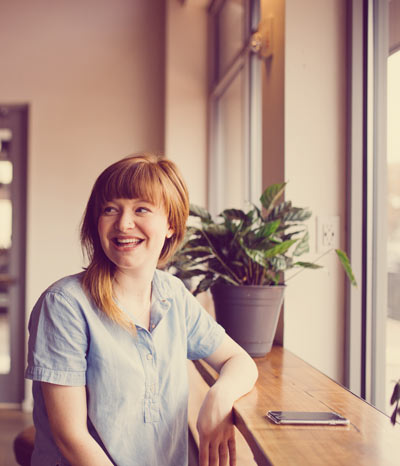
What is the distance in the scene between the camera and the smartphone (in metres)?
1.04

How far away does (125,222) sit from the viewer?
118 centimetres

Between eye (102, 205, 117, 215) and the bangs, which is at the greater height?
the bangs

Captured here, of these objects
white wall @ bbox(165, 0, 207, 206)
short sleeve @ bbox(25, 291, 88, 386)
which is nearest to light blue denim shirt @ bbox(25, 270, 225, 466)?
short sleeve @ bbox(25, 291, 88, 386)

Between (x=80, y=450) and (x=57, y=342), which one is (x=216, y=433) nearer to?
(x=80, y=450)

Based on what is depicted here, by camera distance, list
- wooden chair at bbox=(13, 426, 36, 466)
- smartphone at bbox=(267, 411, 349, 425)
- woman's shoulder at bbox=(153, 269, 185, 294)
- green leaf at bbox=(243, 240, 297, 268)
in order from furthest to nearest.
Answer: wooden chair at bbox=(13, 426, 36, 466) < green leaf at bbox=(243, 240, 297, 268) < woman's shoulder at bbox=(153, 269, 185, 294) < smartphone at bbox=(267, 411, 349, 425)

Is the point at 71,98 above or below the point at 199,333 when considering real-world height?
above

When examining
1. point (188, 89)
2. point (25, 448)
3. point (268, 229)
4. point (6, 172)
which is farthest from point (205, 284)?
point (6, 172)

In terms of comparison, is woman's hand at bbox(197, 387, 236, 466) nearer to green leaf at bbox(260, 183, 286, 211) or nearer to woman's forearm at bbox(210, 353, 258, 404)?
woman's forearm at bbox(210, 353, 258, 404)

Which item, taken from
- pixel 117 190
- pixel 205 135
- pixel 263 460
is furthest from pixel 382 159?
pixel 205 135

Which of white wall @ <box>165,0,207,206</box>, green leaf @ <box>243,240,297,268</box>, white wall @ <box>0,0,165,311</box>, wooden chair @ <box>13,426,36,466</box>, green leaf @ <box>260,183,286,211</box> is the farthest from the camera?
white wall @ <box>0,0,165,311</box>

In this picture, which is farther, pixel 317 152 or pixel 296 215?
pixel 317 152

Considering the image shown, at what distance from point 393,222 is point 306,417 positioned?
792 mm

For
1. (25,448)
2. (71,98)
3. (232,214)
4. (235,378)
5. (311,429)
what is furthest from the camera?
(71,98)

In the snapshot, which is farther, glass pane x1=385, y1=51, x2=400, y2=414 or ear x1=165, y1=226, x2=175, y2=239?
glass pane x1=385, y1=51, x2=400, y2=414
